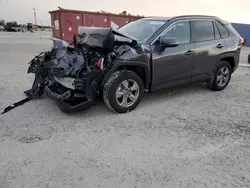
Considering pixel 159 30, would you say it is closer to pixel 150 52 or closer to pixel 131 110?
pixel 150 52

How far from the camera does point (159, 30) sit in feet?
13.8

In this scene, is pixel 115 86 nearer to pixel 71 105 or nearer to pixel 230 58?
pixel 71 105

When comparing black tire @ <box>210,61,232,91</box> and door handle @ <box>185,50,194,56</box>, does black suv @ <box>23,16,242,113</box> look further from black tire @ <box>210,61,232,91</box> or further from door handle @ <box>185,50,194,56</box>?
black tire @ <box>210,61,232,91</box>

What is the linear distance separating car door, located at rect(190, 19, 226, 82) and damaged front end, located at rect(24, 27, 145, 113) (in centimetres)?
149

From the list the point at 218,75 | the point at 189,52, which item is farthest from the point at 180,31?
the point at 218,75

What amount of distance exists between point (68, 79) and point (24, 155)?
1474mm

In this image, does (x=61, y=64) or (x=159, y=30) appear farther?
(x=159, y=30)

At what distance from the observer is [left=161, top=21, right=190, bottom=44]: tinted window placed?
4.32 metres

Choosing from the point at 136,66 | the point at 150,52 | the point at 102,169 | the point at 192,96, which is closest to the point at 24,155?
the point at 102,169

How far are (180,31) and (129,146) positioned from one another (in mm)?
2706

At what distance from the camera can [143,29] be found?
4.56 m

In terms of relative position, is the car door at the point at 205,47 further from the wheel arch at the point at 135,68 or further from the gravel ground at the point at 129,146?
the wheel arch at the point at 135,68

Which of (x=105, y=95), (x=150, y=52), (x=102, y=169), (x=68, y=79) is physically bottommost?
(x=102, y=169)

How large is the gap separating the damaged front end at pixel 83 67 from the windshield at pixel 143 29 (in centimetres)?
39
